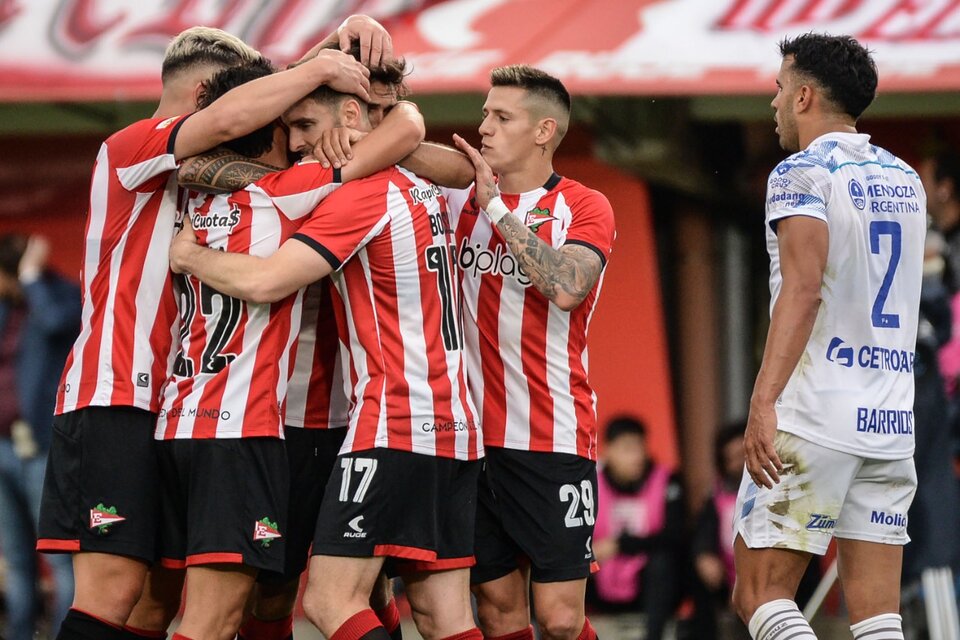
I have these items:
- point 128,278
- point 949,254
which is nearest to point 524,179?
point 128,278

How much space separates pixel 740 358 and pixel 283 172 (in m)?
5.68

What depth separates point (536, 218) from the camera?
195 inches

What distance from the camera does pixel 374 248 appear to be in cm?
436

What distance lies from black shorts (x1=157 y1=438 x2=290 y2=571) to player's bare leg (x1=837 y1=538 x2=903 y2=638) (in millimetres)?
1964

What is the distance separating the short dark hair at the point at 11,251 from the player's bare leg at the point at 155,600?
5.29 m

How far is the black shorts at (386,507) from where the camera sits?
4.23 metres

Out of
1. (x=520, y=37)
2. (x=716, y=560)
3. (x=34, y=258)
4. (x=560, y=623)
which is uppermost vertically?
(x=520, y=37)

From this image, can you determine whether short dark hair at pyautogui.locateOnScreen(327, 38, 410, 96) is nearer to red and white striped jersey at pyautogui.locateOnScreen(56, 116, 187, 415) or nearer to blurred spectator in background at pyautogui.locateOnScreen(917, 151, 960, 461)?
red and white striped jersey at pyautogui.locateOnScreen(56, 116, 187, 415)

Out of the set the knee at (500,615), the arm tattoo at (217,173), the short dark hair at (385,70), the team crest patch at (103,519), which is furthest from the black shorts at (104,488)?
the short dark hair at (385,70)

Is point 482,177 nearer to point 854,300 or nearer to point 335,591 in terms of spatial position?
point 854,300

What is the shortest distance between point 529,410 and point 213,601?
1.37 metres

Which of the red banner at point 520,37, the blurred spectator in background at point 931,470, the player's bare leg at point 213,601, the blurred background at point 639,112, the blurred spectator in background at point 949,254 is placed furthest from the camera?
the blurred spectator in background at point 949,254

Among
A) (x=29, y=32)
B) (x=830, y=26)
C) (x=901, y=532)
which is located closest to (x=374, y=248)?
(x=901, y=532)

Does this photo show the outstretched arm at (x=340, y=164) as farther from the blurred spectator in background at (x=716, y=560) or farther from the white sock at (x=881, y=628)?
the blurred spectator in background at (x=716, y=560)
